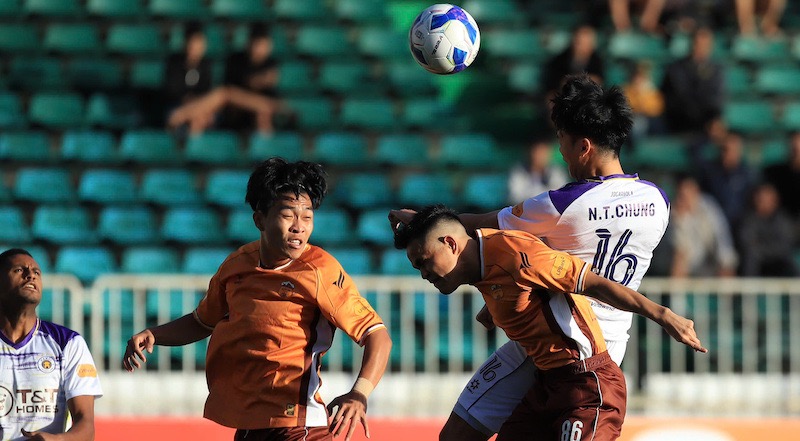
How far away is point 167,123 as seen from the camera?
12461 millimetres

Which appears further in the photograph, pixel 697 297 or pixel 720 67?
pixel 720 67

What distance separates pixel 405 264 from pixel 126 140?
11.0ft

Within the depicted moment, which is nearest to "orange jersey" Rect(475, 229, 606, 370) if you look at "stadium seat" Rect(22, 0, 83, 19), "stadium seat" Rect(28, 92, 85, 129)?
"stadium seat" Rect(28, 92, 85, 129)

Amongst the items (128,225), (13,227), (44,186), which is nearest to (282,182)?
(128,225)

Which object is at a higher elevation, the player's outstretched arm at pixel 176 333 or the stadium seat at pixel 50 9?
the stadium seat at pixel 50 9

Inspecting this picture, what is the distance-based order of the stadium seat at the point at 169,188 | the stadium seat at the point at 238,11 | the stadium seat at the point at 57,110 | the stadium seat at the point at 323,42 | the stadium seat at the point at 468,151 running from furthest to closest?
the stadium seat at the point at 238,11, the stadium seat at the point at 323,42, the stadium seat at the point at 57,110, the stadium seat at the point at 468,151, the stadium seat at the point at 169,188

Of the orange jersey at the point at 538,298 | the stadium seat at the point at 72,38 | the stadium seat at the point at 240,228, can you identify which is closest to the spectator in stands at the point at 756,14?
the stadium seat at the point at 240,228

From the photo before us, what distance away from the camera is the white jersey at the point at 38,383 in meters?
5.68

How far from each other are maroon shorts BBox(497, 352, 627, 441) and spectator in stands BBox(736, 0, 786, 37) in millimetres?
9276

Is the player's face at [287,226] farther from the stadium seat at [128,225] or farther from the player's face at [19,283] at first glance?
the stadium seat at [128,225]

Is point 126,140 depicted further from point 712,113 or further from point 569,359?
point 569,359

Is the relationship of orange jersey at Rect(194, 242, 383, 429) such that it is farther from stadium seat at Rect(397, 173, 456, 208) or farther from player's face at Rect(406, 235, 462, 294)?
stadium seat at Rect(397, 173, 456, 208)

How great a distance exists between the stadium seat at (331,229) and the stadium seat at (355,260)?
0.28m

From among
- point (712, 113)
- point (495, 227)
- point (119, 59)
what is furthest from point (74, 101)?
point (495, 227)
